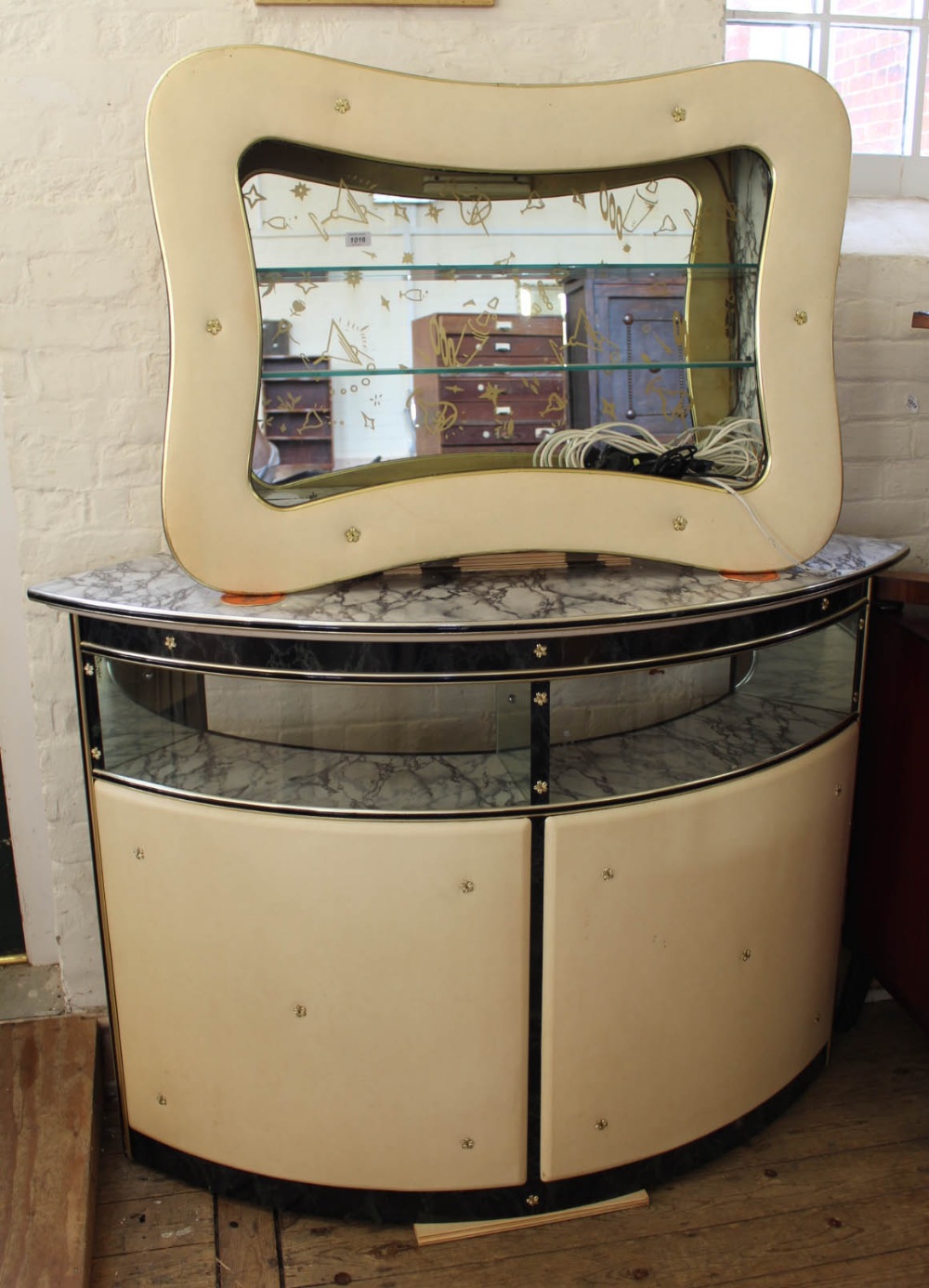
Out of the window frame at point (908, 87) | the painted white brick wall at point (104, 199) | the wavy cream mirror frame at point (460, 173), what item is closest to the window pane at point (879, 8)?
the window frame at point (908, 87)

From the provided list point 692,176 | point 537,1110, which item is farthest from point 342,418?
point 537,1110

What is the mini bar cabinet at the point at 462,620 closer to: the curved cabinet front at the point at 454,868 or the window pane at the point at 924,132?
the curved cabinet front at the point at 454,868

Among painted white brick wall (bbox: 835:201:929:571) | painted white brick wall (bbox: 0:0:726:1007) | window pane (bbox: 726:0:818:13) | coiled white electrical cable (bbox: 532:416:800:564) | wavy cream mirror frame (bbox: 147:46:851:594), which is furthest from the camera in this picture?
window pane (bbox: 726:0:818:13)

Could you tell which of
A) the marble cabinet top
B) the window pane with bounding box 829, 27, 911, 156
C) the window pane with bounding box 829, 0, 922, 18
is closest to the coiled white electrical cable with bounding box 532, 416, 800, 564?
the marble cabinet top

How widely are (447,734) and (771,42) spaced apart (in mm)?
1615

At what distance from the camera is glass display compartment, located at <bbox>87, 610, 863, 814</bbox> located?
1414mm

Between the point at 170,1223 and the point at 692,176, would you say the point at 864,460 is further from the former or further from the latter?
the point at 170,1223

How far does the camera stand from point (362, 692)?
1519mm

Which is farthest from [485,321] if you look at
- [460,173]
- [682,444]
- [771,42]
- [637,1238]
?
[637,1238]

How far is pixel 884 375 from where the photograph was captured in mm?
2008

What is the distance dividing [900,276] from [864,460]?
1.10ft

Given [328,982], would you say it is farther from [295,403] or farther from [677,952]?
[295,403]

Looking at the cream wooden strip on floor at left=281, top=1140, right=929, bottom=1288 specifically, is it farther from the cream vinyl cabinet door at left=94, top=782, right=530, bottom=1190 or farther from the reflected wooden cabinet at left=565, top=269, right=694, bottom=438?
the reflected wooden cabinet at left=565, top=269, right=694, bottom=438

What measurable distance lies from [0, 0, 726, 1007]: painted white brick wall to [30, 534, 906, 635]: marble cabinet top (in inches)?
8.6
